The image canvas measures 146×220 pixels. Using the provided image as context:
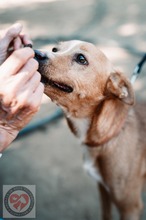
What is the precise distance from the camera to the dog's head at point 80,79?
2.66 meters

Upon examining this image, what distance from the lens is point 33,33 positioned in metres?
6.75

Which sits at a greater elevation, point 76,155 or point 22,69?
point 22,69

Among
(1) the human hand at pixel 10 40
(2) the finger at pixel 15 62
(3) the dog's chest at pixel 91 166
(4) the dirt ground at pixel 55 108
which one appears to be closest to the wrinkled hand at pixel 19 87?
(2) the finger at pixel 15 62

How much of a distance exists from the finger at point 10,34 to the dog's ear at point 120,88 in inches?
32.5

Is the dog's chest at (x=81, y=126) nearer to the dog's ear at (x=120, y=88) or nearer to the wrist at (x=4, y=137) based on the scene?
the dog's ear at (x=120, y=88)

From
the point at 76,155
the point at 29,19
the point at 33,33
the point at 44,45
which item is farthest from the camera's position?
the point at 29,19

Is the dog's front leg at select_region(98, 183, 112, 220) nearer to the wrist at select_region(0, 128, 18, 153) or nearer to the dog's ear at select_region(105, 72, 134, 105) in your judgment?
the dog's ear at select_region(105, 72, 134, 105)

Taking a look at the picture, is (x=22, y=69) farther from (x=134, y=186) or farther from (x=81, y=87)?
(x=134, y=186)

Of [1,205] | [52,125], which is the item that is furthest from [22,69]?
[52,125]

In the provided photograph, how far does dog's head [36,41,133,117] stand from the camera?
2.66 meters

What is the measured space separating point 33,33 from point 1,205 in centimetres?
381

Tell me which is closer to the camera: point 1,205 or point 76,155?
point 1,205

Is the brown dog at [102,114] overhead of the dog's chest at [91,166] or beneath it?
overhead

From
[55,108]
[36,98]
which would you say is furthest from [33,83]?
[55,108]
